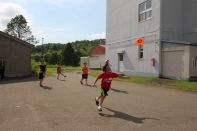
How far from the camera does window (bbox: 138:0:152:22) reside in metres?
27.5

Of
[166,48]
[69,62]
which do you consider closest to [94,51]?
[69,62]

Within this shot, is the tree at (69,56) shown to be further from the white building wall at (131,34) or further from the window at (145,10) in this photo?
the window at (145,10)

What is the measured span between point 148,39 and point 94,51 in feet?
142

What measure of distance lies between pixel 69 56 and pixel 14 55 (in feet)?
169

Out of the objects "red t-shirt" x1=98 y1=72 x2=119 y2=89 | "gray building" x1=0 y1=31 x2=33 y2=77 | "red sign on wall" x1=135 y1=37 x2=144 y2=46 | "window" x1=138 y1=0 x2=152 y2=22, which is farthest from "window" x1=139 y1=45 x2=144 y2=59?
"red t-shirt" x1=98 y1=72 x2=119 y2=89

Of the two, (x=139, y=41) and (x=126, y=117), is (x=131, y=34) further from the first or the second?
(x=126, y=117)

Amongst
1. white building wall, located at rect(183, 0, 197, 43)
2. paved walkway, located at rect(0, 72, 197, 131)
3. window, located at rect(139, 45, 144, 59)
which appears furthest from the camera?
window, located at rect(139, 45, 144, 59)

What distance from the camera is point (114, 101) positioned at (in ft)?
42.0

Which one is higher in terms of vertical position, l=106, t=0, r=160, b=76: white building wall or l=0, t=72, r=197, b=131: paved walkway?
l=106, t=0, r=160, b=76: white building wall

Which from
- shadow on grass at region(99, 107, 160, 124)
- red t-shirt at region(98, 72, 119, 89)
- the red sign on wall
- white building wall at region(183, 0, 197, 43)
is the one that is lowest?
shadow on grass at region(99, 107, 160, 124)

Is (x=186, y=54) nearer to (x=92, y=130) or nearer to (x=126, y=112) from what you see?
(x=126, y=112)

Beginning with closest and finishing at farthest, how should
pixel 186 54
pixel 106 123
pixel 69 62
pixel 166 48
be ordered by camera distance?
pixel 106 123
pixel 186 54
pixel 166 48
pixel 69 62

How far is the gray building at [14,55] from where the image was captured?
28578mm

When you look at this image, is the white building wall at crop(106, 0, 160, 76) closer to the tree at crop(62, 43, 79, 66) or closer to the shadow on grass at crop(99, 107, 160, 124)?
the shadow on grass at crop(99, 107, 160, 124)
